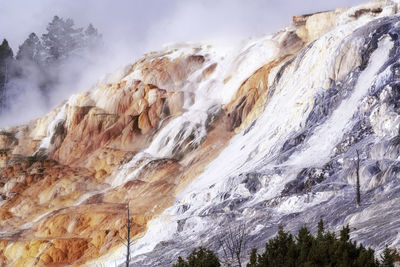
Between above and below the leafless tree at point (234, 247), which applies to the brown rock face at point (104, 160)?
above

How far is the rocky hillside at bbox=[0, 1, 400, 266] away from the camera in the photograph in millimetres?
37938

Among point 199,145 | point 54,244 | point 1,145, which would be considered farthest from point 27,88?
point 54,244

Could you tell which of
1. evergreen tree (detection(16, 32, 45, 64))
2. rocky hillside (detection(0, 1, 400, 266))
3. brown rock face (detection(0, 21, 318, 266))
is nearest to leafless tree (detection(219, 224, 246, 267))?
rocky hillside (detection(0, 1, 400, 266))

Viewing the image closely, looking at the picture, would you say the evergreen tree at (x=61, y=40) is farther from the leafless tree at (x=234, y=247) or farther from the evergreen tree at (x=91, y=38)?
the leafless tree at (x=234, y=247)

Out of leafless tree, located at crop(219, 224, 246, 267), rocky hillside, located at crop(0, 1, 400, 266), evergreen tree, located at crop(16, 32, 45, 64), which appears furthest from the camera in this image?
evergreen tree, located at crop(16, 32, 45, 64)

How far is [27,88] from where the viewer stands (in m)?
97.8

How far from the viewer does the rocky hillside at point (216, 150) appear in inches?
1494

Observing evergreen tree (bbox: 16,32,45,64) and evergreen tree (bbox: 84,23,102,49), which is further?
evergreen tree (bbox: 84,23,102,49)

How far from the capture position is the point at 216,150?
56.0 m

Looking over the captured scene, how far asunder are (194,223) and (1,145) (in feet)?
133

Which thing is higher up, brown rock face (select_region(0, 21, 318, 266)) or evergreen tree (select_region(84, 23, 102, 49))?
evergreen tree (select_region(84, 23, 102, 49))

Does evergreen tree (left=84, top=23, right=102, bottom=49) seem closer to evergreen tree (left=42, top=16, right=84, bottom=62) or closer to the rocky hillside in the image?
evergreen tree (left=42, top=16, right=84, bottom=62)

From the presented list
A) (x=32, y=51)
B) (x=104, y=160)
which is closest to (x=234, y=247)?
(x=104, y=160)

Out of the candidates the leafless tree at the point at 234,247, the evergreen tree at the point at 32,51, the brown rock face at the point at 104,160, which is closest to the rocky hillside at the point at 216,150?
the brown rock face at the point at 104,160
